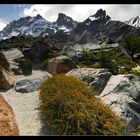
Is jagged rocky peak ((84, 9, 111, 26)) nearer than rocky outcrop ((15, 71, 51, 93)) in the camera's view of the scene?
No

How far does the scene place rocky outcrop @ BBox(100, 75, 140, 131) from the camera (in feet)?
39.2

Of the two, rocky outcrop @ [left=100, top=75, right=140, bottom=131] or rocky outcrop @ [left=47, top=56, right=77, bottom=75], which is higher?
rocky outcrop @ [left=47, top=56, right=77, bottom=75]

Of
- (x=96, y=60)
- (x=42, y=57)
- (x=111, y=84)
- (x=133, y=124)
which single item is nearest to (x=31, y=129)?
(x=133, y=124)

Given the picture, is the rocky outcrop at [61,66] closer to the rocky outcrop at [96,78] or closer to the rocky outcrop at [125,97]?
the rocky outcrop at [96,78]

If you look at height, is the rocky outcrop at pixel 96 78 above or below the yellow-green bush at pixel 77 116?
above

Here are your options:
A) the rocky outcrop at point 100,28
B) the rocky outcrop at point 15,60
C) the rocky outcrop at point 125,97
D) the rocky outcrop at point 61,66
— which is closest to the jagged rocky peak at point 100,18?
the rocky outcrop at point 100,28

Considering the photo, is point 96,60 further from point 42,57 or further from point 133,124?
point 133,124

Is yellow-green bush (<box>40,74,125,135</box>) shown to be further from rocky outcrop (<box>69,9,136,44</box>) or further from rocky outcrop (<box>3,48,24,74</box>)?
rocky outcrop (<box>69,9,136,44</box>)

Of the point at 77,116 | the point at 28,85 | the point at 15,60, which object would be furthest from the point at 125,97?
the point at 15,60

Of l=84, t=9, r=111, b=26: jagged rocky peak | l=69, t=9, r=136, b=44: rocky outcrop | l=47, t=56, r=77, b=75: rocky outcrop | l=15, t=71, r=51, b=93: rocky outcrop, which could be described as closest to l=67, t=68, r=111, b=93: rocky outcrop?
l=15, t=71, r=51, b=93: rocky outcrop

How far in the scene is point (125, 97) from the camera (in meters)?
13.7

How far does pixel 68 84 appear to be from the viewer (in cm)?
1235

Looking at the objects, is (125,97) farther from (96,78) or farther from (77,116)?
(77,116)

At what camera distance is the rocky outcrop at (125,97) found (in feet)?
39.2
